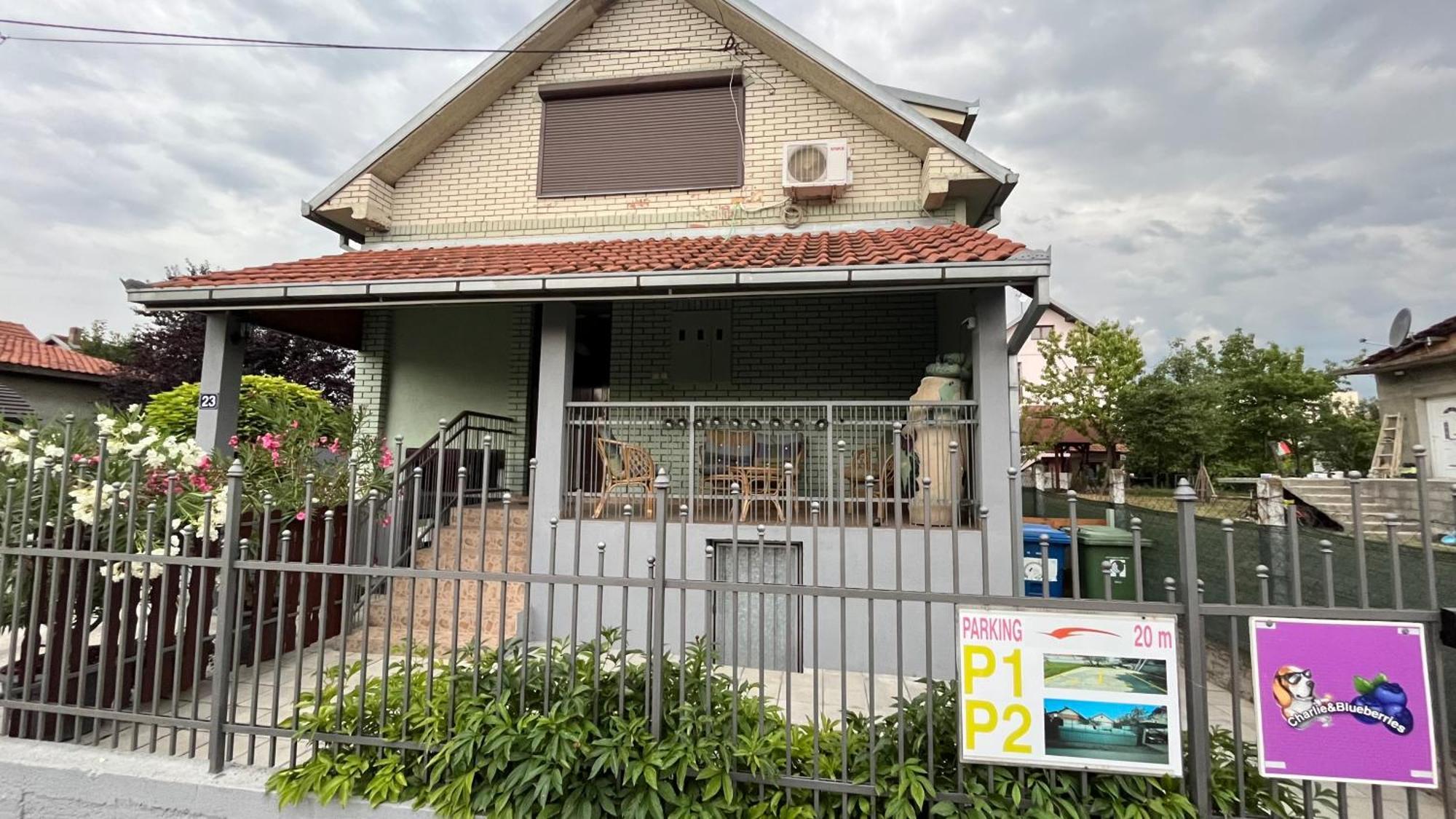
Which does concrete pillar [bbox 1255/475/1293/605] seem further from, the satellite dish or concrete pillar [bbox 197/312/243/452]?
the satellite dish

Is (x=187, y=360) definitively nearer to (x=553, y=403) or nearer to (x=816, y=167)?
(x=553, y=403)

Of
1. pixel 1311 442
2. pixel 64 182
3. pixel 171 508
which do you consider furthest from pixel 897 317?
pixel 1311 442

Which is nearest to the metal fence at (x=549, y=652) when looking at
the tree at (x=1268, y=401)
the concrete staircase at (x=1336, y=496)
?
the concrete staircase at (x=1336, y=496)

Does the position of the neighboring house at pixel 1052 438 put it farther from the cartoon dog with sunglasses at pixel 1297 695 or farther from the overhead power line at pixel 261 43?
the cartoon dog with sunglasses at pixel 1297 695

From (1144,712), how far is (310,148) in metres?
19.7

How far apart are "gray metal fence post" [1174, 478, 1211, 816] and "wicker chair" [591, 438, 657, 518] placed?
4295 millimetres

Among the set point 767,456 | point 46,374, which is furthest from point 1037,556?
point 46,374

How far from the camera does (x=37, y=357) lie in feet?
62.3

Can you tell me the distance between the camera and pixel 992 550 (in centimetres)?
502

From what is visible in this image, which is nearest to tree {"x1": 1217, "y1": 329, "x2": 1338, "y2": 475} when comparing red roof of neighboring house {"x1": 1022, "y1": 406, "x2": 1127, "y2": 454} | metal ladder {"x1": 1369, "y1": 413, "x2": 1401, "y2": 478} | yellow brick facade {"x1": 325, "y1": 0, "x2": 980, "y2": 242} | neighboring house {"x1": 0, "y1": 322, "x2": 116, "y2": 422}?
red roof of neighboring house {"x1": 1022, "y1": 406, "x2": 1127, "y2": 454}

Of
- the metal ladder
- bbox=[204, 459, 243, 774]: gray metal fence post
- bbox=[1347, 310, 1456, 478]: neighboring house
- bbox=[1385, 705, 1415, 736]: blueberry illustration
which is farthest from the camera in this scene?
the metal ladder

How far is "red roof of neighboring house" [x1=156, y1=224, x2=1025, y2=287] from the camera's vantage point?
17.5ft

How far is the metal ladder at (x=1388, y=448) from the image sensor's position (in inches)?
634

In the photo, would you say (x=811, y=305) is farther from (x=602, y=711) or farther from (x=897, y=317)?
(x=602, y=711)
